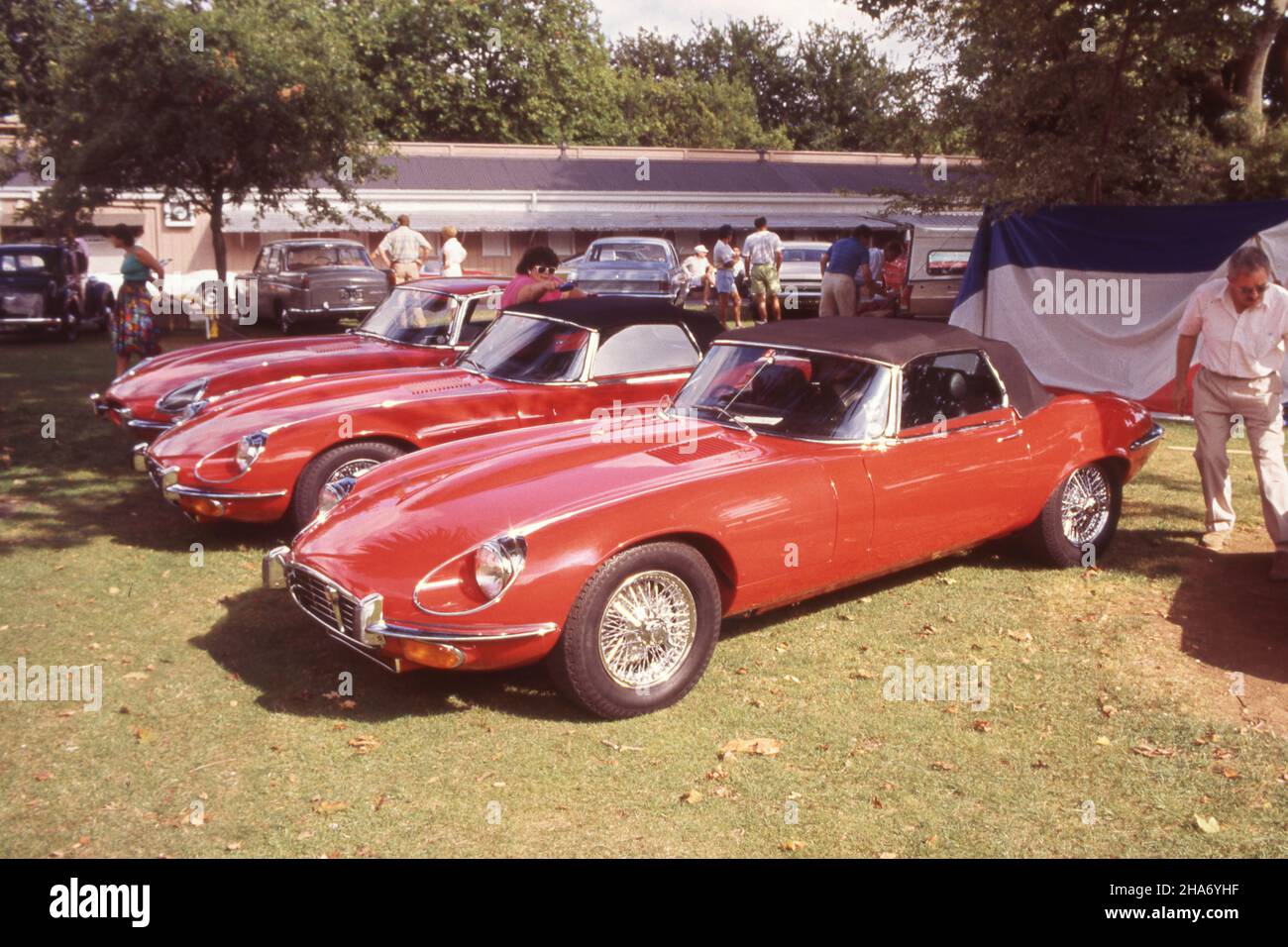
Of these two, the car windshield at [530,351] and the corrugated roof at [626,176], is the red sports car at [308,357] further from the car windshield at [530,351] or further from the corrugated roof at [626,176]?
the corrugated roof at [626,176]

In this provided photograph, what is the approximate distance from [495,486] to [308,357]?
4906mm

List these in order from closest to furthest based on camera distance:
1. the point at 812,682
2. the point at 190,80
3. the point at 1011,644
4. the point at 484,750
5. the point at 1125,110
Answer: the point at 484,750 → the point at 812,682 → the point at 1011,644 → the point at 1125,110 → the point at 190,80

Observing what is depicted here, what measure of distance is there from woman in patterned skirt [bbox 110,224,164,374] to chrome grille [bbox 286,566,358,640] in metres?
7.50

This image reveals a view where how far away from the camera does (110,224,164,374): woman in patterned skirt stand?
11.5 metres

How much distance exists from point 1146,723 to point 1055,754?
0.58 metres

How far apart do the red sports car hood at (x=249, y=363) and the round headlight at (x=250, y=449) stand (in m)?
2.13

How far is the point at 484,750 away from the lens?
14.8ft

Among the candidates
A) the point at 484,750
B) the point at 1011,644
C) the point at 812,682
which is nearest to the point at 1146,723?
the point at 1011,644

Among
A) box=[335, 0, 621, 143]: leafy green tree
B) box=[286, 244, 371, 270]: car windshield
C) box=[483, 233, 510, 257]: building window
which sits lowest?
box=[286, 244, 371, 270]: car windshield

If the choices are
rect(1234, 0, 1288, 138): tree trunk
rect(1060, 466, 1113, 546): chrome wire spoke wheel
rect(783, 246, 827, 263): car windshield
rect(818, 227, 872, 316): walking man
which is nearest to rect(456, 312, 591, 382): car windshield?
rect(1060, 466, 1113, 546): chrome wire spoke wheel

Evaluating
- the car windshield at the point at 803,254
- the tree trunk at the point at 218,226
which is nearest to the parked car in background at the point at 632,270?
the car windshield at the point at 803,254

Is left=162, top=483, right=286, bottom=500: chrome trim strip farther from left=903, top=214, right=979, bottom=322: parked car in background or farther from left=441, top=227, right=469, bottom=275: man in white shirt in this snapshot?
left=903, top=214, right=979, bottom=322: parked car in background

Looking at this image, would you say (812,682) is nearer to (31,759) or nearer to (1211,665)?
(1211,665)

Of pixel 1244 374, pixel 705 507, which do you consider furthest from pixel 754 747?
pixel 1244 374
